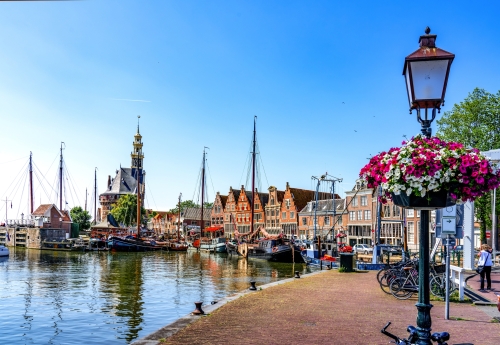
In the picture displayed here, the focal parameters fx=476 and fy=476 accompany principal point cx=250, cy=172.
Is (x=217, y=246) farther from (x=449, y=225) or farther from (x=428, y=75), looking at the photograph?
(x=428, y=75)

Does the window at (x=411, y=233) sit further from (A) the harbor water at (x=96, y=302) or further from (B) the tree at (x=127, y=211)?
(B) the tree at (x=127, y=211)

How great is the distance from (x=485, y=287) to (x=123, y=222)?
120 metres

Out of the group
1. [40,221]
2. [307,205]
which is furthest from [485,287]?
[40,221]

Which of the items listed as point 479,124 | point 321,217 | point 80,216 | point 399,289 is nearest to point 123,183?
point 80,216

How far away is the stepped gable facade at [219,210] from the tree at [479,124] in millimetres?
69159

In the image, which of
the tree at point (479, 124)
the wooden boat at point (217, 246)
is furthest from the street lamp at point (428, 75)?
the wooden boat at point (217, 246)

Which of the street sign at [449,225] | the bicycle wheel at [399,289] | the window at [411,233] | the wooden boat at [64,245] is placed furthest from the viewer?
the wooden boat at [64,245]

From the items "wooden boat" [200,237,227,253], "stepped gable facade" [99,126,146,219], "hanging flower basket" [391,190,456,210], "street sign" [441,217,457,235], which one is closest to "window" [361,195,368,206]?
"wooden boat" [200,237,227,253]

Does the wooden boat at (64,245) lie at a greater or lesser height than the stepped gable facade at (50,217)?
lesser

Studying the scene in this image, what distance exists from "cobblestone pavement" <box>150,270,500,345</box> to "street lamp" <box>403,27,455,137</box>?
4.75 metres

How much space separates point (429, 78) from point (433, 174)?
1418 mm

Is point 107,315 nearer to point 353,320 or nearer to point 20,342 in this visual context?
point 20,342

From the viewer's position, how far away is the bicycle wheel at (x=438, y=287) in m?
16.2

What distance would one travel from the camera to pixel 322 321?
12469 millimetres
